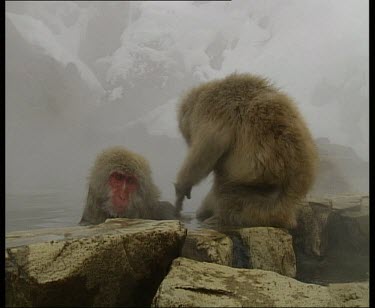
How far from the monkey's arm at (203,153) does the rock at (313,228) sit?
22.0 inches

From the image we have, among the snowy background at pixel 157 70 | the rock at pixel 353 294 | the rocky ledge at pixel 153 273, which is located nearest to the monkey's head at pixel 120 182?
the snowy background at pixel 157 70

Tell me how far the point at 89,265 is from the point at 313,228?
1.42 meters

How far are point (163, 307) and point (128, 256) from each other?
264 mm

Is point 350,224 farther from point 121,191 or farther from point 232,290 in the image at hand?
point 121,191

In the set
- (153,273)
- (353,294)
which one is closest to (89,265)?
(153,273)

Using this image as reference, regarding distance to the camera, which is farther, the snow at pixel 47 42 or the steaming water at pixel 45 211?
the steaming water at pixel 45 211

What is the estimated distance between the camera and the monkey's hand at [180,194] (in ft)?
7.91

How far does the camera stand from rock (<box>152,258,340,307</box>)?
120cm

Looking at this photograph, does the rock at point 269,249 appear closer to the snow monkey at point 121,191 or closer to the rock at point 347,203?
the rock at point 347,203

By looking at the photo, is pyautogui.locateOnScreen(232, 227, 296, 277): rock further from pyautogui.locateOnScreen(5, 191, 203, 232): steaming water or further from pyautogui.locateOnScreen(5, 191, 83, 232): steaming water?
pyautogui.locateOnScreen(5, 191, 83, 232): steaming water

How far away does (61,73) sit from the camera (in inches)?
104

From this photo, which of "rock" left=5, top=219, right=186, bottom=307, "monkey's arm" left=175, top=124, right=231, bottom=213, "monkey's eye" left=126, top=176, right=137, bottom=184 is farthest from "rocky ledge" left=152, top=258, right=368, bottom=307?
"monkey's eye" left=126, top=176, right=137, bottom=184

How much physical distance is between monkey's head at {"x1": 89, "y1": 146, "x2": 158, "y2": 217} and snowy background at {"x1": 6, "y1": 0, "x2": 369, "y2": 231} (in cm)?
11

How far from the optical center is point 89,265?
1.32 metres
